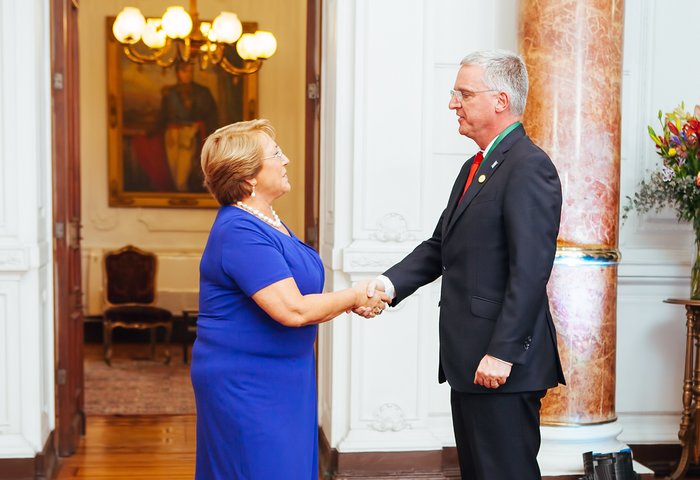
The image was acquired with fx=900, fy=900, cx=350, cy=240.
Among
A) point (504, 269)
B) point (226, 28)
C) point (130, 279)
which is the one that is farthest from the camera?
point (130, 279)

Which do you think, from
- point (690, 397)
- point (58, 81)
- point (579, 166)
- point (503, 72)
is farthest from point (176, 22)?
point (503, 72)

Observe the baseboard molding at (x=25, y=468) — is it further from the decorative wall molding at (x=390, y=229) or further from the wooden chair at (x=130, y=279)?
the wooden chair at (x=130, y=279)

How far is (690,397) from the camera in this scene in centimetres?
474

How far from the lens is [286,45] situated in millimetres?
10234

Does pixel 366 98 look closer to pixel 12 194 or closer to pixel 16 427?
pixel 12 194

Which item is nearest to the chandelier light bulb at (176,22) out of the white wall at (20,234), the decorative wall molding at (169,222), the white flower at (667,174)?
the white wall at (20,234)

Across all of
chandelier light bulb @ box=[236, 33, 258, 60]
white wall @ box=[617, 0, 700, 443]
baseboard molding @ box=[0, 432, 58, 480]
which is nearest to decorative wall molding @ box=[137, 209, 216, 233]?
chandelier light bulb @ box=[236, 33, 258, 60]

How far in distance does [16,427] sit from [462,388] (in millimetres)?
2764

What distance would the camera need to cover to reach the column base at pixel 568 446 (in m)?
4.36

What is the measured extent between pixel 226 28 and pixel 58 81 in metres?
2.49

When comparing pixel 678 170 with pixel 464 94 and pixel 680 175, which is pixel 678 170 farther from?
pixel 464 94

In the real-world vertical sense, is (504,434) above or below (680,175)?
below

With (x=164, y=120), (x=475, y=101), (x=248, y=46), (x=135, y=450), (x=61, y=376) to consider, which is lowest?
(x=135, y=450)

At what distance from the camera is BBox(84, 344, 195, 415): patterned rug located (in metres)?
6.75
